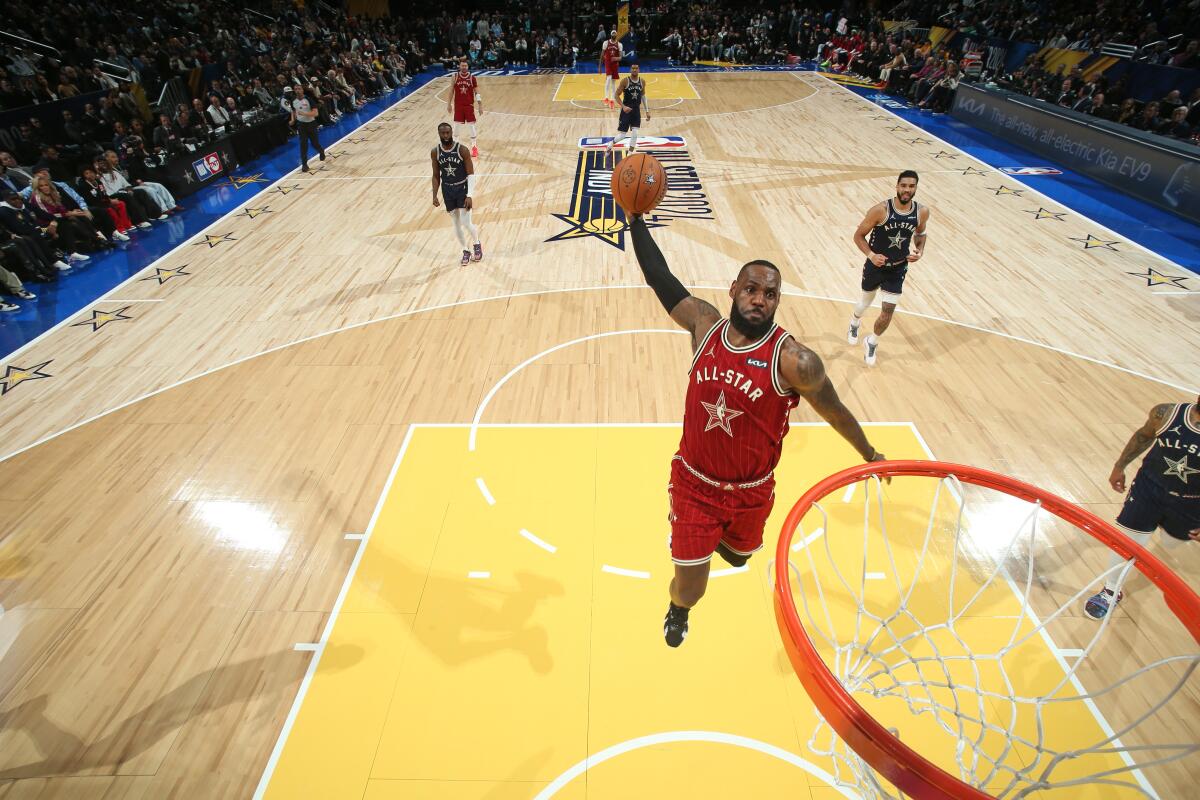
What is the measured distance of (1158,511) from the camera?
3.81m

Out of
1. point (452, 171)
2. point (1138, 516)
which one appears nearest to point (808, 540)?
point (1138, 516)

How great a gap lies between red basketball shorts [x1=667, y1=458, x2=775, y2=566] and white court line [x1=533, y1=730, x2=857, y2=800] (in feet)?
3.68

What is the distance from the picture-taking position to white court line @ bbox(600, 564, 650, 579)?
456 centimetres

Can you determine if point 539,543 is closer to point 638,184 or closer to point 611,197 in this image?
point 638,184

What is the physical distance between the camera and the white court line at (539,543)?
4.77 m

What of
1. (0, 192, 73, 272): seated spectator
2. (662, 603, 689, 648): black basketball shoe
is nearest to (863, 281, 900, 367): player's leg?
(662, 603, 689, 648): black basketball shoe

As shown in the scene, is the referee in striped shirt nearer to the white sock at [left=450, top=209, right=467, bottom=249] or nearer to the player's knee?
the white sock at [left=450, top=209, right=467, bottom=249]

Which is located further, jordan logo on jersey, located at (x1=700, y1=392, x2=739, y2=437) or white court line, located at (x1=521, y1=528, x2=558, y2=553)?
white court line, located at (x1=521, y1=528, x2=558, y2=553)

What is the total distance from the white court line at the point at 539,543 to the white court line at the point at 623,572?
1.39 ft

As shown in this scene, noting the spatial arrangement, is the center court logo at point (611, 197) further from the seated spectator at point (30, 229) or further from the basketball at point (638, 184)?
the seated spectator at point (30, 229)

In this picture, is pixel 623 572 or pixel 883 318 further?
pixel 883 318

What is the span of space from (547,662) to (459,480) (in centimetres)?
192

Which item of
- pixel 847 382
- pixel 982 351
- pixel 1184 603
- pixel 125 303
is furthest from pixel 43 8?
pixel 1184 603

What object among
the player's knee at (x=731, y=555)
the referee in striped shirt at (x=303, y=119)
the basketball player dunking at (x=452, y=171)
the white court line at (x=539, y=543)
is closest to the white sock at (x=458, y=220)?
the basketball player dunking at (x=452, y=171)
